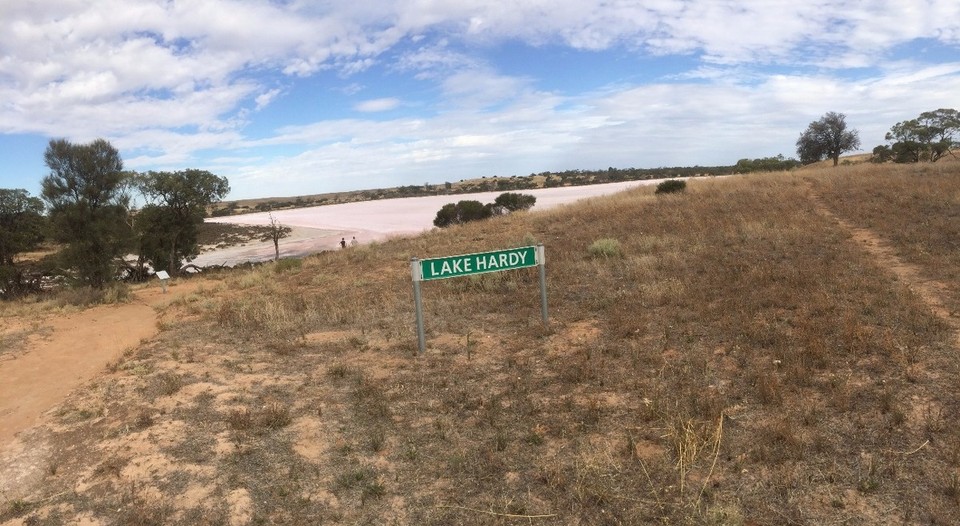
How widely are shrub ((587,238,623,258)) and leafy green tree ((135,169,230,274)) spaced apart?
26.0 m

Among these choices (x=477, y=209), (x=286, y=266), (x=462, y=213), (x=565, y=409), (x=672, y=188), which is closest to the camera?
(x=565, y=409)

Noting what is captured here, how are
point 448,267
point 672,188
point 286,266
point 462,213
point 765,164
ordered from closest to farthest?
point 448,267, point 286,266, point 672,188, point 462,213, point 765,164

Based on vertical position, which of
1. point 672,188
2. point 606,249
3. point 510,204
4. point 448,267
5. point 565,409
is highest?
point 672,188

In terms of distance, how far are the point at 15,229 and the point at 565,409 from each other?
30.4 meters

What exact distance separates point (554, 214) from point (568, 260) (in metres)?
11.8

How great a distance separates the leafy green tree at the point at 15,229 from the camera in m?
24.5

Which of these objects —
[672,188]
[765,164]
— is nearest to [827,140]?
[765,164]

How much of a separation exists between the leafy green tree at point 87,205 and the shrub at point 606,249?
1527 centimetres

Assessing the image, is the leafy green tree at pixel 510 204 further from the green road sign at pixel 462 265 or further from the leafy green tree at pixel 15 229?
the green road sign at pixel 462 265

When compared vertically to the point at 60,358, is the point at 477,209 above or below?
above

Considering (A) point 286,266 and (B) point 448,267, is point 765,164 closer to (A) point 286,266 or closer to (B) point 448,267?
(A) point 286,266

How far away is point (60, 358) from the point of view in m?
9.12

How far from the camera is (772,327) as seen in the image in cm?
682

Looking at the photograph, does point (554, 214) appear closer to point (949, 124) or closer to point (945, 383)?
point (945, 383)
